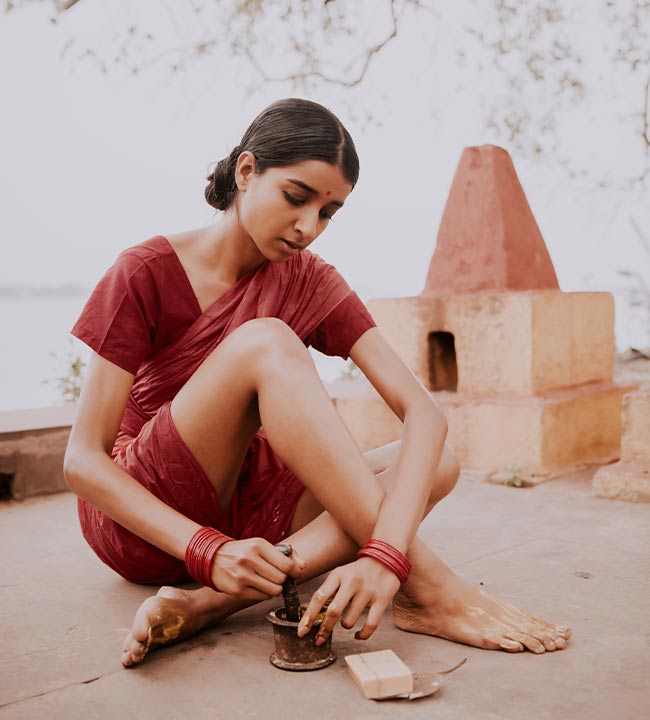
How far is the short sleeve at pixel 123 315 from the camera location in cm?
179

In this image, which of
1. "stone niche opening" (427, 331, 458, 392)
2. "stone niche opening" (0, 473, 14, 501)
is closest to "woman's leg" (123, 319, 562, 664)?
"stone niche opening" (0, 473, 14, 501)

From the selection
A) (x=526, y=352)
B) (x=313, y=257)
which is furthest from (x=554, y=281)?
(x=313, y=257)

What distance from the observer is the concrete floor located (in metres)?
1.42

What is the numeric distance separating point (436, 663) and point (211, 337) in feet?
3.06

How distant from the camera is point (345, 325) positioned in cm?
212

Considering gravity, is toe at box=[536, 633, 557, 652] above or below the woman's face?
below

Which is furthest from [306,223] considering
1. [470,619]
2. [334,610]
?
[470,619]

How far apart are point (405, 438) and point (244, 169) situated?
2.55ft

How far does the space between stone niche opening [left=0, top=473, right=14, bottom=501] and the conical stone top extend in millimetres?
2257

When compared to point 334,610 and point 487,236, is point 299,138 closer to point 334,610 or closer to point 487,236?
→ point 334,610

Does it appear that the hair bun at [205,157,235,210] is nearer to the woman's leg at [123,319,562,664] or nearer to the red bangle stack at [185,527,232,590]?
the woman's leg at [123,319,562,664]

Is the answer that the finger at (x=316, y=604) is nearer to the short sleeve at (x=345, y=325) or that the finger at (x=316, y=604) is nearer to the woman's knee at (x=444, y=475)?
the woman's knee at (x=444, y=475)

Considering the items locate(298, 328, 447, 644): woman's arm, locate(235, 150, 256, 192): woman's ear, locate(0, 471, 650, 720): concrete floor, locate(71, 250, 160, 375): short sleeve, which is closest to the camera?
locate(0, 471, 650, 720): concrete floor

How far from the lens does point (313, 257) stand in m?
2.16
